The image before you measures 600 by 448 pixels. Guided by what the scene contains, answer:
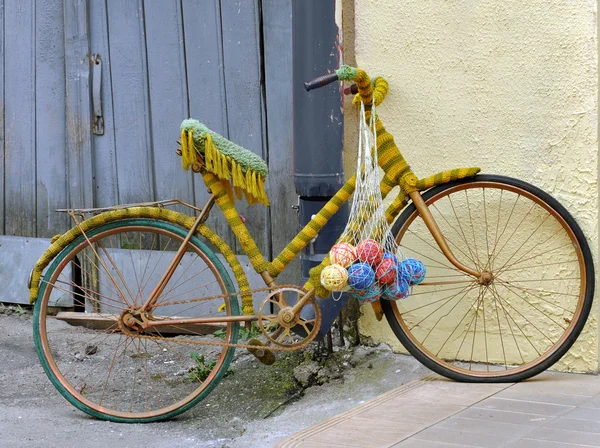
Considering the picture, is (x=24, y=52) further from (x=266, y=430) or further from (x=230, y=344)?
(x=266, y=430)

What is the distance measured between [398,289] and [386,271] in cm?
12

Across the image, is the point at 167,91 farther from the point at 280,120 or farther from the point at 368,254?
the point at 368,254

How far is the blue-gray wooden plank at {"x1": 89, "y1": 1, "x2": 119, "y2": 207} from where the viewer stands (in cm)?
514

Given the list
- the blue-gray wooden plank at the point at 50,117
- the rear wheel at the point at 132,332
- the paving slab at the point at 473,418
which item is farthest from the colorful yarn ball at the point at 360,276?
the blue-gray wooden plank at the point at 50,117

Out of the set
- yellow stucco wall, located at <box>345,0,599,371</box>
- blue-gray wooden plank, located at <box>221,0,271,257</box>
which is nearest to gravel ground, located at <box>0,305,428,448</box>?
blue-gray wooden plank, located at <box>221,0,271,257</box>

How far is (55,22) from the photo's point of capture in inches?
208

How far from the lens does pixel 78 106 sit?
524cm

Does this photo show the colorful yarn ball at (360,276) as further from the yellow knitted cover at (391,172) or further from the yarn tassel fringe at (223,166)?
the yarn tassel fringe at (223,166)

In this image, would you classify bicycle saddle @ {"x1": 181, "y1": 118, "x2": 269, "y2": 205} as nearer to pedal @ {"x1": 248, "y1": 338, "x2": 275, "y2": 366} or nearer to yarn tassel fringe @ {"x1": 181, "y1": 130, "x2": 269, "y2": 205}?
yarn tassel fringe @ {"x1": 181, "y1": 130, "x2": 269, "y2": 205}

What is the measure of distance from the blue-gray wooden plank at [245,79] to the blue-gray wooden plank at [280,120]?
0.05m

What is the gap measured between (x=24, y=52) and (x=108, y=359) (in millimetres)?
1947

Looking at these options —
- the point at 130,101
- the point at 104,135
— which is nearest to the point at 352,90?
the point at 130,101

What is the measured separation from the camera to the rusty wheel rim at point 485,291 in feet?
12.5

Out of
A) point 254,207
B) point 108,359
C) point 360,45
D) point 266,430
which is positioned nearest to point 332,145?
point 360,45
